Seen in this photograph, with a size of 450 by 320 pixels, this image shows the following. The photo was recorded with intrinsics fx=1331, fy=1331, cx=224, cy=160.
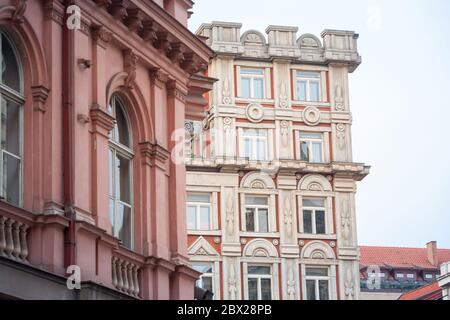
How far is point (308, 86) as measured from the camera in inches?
2450

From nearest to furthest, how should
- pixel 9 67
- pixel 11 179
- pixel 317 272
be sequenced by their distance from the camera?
1. pixel 11 179
2. pixel 9 67
3. pixel 317 272

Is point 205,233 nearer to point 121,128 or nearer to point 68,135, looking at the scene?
point 121,128

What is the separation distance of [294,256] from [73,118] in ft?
126

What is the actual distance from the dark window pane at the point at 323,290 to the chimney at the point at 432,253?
31088 mm

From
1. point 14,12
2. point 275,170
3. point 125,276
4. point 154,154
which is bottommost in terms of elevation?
point 125,276

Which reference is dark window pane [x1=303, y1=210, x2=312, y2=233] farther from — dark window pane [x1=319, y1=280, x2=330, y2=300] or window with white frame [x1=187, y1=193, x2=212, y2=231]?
window with white frame [x1=187, y1=193, x2=212, y2=231]

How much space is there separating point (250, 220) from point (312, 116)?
5786mm

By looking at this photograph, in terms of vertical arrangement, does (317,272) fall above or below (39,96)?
above

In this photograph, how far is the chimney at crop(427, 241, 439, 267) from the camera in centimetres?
8988

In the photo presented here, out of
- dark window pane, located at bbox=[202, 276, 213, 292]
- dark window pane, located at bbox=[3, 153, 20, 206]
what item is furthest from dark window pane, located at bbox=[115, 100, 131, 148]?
dark window pane, located at bbox=[202, 276, 213, 292]

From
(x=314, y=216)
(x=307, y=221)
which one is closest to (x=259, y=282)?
(x=307, y=221)

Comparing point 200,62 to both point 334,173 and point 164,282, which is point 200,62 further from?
point 334,173

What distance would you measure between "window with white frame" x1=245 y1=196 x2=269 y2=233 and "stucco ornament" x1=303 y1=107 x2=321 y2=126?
13.9 feet

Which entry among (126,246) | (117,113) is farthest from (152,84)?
(126,246)
